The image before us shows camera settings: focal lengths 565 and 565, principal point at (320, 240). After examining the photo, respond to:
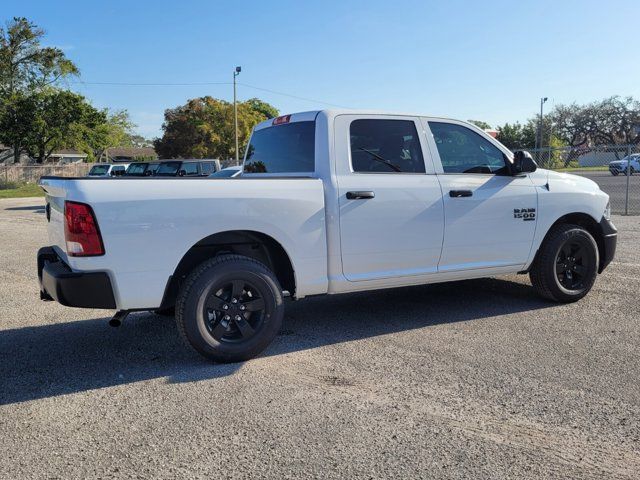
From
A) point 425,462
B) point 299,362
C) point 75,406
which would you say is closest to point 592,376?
point 425,462

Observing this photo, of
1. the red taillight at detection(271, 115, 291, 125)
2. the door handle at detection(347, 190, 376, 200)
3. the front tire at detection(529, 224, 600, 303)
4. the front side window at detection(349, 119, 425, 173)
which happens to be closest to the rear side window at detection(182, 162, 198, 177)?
the red taillight at detection(271, 115, 291, 125)

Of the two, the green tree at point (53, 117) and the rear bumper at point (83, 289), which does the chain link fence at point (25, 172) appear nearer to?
the green tree at point (53, 117)

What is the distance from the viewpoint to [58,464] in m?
2.95

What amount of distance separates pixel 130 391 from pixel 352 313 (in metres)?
2.57

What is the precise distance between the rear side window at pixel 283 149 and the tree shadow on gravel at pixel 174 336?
153 cm

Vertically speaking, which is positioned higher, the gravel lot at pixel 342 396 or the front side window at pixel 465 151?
the front side window at pixel 465 151

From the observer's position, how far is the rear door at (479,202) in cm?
521

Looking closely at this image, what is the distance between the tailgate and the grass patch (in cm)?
2889

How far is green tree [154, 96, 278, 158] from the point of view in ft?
187

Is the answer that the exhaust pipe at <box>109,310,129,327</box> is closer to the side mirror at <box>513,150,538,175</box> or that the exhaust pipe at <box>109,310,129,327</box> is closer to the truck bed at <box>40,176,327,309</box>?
the truck bed at <box>40,176,327,309</box>

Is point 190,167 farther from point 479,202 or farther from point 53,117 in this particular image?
point 53,117

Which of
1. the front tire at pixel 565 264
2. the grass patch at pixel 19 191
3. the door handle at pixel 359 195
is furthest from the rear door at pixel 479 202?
the grass patch at pixel 19 191

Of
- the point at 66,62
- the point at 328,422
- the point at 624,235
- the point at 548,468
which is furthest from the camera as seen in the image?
the point at 66,62

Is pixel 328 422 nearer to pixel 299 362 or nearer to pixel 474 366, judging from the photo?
pixel 299 362
